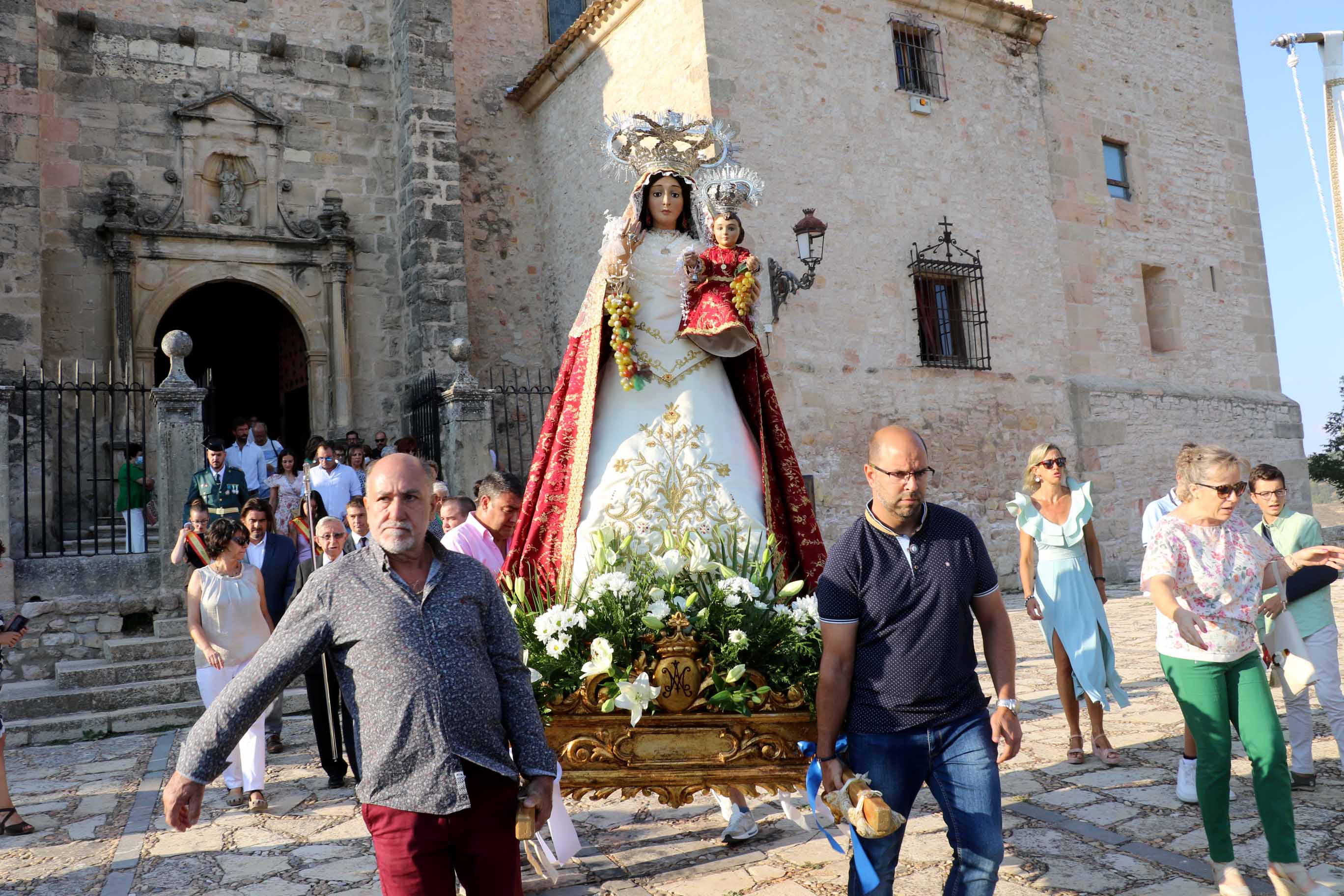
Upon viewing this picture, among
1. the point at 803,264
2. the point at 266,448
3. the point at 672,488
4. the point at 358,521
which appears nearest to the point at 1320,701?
the point at 672,488

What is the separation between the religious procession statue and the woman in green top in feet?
23.7

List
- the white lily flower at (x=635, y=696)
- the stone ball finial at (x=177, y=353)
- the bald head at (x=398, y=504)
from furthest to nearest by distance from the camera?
the stone ball finial at (x=177, y=353), the white lily flower at (x=635, y=696), the bald head at (x=398, y=504)

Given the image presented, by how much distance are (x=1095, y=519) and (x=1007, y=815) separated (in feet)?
37.7

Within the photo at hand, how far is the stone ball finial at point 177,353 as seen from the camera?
9633mm

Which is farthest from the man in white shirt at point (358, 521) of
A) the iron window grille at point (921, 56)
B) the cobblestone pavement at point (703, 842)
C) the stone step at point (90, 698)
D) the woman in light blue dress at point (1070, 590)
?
the iron window grille at point (921, 56)

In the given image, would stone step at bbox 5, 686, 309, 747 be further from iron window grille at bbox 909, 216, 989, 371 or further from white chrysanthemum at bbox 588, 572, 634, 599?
iron window grille at bbox 909, 216, 989, 371

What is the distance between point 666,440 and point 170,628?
21.7ft

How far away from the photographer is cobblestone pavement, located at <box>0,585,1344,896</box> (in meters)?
3.79

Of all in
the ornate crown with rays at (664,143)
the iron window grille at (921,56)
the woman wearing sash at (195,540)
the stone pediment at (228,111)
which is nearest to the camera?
the ornate crown with rays at (664,143)

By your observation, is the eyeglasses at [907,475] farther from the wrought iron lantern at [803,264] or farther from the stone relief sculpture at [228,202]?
the stone relief sculpture at [228,202]

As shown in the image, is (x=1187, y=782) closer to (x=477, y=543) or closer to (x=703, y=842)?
(x=703, y=842)

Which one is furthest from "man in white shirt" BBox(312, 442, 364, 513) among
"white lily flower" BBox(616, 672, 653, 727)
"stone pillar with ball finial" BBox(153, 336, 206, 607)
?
"white lily flower" BBox(616, 672, 653, 727)

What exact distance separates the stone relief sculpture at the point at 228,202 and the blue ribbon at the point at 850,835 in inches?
Result: 517

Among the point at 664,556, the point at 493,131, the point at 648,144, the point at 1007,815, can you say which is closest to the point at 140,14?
the point at 493,131
